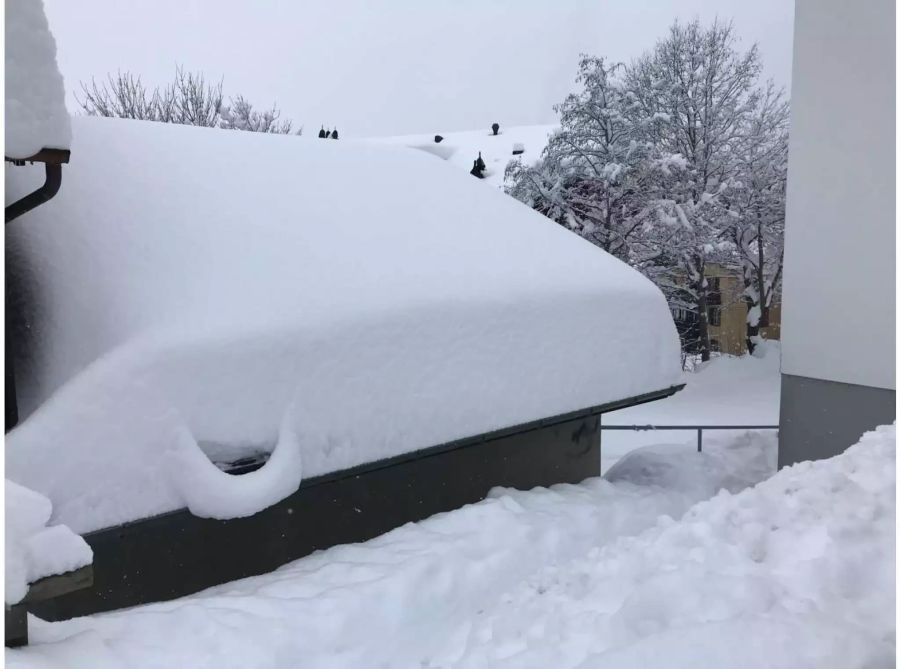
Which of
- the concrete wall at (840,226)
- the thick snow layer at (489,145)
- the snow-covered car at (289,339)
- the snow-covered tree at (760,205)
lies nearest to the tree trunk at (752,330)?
the snow-covered tree at (760,205)

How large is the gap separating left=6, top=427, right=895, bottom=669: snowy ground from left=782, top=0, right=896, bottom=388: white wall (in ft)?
5.48

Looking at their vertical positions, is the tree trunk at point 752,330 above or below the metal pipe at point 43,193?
below

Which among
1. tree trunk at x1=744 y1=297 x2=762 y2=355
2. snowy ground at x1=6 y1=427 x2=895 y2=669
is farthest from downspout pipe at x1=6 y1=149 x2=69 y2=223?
tree trunk at x1=744 y1=297 x2=762 y2=355

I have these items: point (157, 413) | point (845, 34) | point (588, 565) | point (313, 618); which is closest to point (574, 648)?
point (588, 565)

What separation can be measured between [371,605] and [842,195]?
Answer: 4.74 m

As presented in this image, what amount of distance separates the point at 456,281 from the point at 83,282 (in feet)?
7.83

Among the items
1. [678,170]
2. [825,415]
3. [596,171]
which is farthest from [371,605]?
[678,170]

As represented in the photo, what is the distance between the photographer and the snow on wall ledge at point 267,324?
316cm

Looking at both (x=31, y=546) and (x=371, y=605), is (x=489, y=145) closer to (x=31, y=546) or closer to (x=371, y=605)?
(x=371, y=605)

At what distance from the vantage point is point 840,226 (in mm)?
5266

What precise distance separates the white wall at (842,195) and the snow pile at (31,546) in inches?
214

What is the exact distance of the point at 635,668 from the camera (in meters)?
2.15

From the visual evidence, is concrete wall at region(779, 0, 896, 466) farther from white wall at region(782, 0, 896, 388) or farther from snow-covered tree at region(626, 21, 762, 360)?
snow-covered tree at region(626, 21, 762, 360)

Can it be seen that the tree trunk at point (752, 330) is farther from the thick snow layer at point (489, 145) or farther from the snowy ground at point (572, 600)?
the thick snow layer at point (489, 145)
